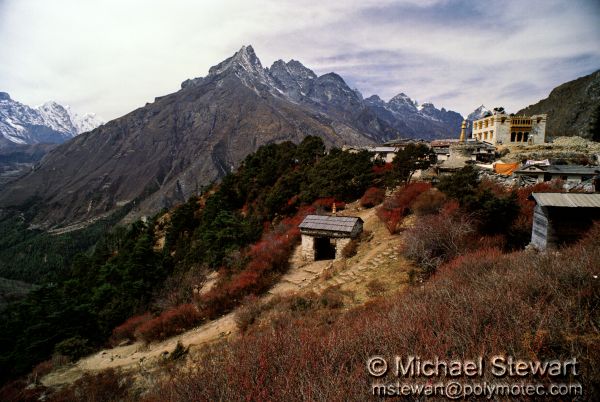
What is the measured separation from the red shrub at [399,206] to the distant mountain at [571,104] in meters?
56.1

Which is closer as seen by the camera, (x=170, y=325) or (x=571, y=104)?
(x=170, y=325)

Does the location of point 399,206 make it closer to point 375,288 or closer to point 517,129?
point 375,288

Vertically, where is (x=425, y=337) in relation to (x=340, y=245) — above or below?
above

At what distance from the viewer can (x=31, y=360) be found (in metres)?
17.7

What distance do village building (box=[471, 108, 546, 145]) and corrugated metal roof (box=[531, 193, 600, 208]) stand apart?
38722 millimetres

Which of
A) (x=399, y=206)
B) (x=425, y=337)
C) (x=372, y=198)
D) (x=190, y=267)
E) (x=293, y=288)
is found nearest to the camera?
(x=425, y=337)

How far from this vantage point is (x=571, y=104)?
7162cm

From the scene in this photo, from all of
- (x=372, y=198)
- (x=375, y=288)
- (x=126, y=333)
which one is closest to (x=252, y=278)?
(x=375, y=288)

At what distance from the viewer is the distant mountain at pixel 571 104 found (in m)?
63.2

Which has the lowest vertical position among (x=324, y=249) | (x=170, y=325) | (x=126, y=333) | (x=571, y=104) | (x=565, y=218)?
(x=126, y=333)

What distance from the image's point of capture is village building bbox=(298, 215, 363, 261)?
674 inches

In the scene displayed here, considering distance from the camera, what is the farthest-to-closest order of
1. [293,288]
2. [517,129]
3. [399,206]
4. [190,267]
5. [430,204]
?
1. [517,129]
2. [190,267]
3. [399,206]
4. [430,204]
5. [293,288]

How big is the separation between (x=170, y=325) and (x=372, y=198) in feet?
57.7

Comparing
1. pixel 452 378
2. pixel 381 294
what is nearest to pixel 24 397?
pixel 381 294
